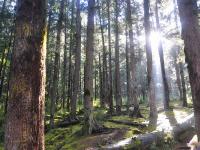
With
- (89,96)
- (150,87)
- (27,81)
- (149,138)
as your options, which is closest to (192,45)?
(27,81)

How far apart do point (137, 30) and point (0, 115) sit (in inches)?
729

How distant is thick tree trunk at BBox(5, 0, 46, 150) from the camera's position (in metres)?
4.48

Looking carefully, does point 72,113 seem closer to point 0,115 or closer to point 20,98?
point 0,115

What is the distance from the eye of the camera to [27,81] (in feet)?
15.3

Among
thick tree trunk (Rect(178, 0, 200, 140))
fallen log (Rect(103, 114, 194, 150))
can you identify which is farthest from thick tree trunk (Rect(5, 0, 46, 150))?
fallen log (Rect(103, 114, 194, 150))

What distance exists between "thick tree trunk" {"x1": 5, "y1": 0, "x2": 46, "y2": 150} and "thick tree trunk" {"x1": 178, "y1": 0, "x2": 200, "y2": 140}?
13.6 ft

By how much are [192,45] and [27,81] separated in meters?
4.70

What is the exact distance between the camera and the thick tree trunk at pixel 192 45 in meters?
7.29

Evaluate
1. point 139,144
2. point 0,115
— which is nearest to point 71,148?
point 139,144

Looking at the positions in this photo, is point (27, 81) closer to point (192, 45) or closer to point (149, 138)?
point (192, 45)

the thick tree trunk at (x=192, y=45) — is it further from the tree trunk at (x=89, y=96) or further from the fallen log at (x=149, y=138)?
the tree trunk at (x=89, y=96)

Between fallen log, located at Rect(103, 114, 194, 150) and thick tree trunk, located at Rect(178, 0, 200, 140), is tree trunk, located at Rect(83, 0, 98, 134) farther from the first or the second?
thick tree trunk, located at Rect(178, 0, 200, 140)

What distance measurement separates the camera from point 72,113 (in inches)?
908

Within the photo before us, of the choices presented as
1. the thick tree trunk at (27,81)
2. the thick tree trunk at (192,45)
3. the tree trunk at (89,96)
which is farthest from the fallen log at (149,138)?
the thick tree trunk at (27,81)
